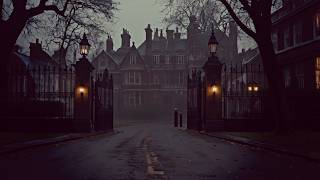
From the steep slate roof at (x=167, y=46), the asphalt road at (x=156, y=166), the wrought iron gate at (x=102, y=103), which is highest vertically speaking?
the steep slate roof at (x=167, y=46)

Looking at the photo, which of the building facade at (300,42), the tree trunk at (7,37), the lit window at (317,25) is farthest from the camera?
the lit window at (317,25)

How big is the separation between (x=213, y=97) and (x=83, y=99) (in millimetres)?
7852

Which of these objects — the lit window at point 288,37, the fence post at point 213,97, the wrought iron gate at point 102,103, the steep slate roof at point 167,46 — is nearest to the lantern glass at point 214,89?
the fence post at point 213,97

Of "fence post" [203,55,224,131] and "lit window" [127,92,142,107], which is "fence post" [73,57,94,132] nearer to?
"fence post" [203,55,224,131]

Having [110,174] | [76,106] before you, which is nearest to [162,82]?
[76,106]

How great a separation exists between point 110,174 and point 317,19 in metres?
27.5

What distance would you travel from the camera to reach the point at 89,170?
394 inches

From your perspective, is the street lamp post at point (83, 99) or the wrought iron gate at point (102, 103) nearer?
the street lamp post at point (83, 99)

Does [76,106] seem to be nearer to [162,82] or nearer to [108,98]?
[108,98]

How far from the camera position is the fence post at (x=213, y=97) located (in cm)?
2708

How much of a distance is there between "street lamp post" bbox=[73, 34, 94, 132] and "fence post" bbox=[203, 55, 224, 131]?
710 centimetres

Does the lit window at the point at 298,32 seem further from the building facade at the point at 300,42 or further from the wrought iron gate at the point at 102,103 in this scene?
the wrought iron gate at the point at 102,103

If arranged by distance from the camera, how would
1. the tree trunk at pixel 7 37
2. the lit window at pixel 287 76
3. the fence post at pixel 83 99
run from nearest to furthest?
the tree trunk at pixel 7 37 < the fence post at pixel 83 99 < the lit window at pixel 287 76

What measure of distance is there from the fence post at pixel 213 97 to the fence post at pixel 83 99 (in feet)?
23.3
